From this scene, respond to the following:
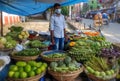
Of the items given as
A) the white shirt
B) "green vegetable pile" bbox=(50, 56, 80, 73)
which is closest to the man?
the white shirt

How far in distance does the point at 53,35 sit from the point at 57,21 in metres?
0.43

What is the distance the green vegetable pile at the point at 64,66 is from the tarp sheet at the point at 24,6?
4232mm

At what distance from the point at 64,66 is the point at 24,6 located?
5.49 m

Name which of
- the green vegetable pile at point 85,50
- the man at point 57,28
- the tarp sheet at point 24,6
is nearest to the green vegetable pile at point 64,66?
the green vegetable pile at point 85,50

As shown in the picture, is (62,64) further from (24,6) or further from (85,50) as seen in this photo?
(24,6)

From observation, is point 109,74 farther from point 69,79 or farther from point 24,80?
point 24,80

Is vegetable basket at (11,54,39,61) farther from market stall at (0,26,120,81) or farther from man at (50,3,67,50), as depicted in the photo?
man at (50,3,67,50)

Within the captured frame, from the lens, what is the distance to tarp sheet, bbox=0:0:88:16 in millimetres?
8900

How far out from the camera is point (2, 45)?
5891 millimetres

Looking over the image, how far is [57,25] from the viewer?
655 centimetres

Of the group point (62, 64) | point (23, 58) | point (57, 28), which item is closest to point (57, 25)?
point (57, 28)

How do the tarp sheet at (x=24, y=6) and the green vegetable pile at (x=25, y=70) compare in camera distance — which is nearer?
the green vegetable pile at (x=25, y=70)

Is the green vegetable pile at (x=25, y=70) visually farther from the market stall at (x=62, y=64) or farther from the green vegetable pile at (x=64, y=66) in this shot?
the green vegetable pile at (x=64, y=66)

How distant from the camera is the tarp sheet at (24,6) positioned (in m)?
8.90
